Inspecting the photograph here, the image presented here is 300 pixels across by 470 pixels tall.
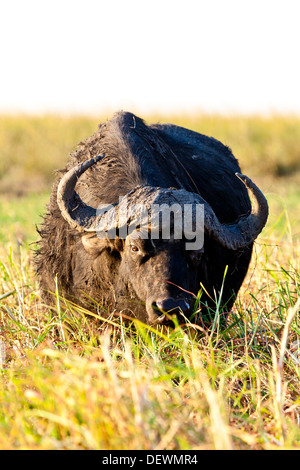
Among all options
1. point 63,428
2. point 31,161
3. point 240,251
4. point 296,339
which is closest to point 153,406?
point 63,428

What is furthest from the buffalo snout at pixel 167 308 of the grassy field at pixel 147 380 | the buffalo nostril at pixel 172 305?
the grassy field at pixel 147 380

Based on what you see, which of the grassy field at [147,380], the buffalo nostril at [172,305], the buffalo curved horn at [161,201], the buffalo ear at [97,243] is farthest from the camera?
the buffalo ear at [97,243]

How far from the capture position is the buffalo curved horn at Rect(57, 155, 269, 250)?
165 inches

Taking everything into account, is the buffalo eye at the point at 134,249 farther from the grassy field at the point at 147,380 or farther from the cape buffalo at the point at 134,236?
the grassy field at the point at 147,380

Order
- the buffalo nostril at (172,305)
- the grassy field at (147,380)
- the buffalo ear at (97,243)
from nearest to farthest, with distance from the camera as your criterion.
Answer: the grassy field at (147,380) < the buffalo nostril at (172,305) < the buffalo ear at (97,243)

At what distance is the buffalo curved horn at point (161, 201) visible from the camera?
13.8 feet

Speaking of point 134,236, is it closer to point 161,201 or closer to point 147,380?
point 161,201

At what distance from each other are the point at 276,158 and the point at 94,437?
64.4 feet

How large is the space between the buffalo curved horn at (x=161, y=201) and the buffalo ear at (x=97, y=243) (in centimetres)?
10

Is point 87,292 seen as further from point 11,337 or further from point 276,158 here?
point 276,158

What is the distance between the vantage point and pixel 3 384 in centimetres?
338

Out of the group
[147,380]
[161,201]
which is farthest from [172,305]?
[147,380]

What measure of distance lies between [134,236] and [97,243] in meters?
0.45

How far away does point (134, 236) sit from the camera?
4.08m
